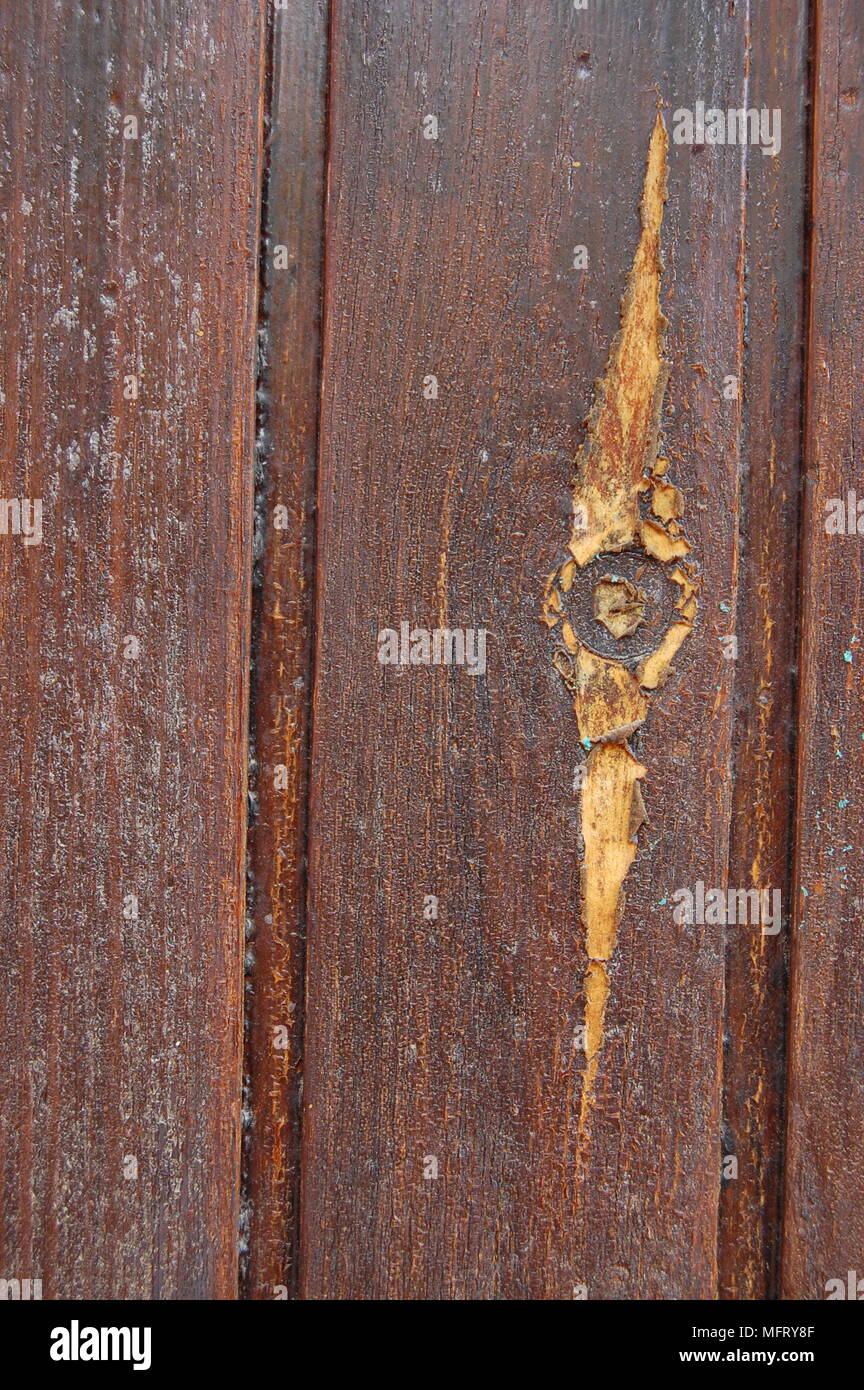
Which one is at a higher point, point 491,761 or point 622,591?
→ point 622,591

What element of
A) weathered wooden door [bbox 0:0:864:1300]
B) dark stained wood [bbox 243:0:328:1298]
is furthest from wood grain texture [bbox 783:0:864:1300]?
dark stained wood [bbox 243:0:328:1298]

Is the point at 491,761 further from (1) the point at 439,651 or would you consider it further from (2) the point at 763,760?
(2) the point at 763,760

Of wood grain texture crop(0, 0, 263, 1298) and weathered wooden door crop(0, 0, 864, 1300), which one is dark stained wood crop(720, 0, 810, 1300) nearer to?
weathered wooden door crop(0, 0, 864, 1300)

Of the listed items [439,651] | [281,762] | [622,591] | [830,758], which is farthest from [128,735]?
[830,758]

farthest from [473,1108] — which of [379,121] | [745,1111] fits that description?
[379,121]

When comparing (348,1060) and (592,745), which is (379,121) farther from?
(348,1060)
